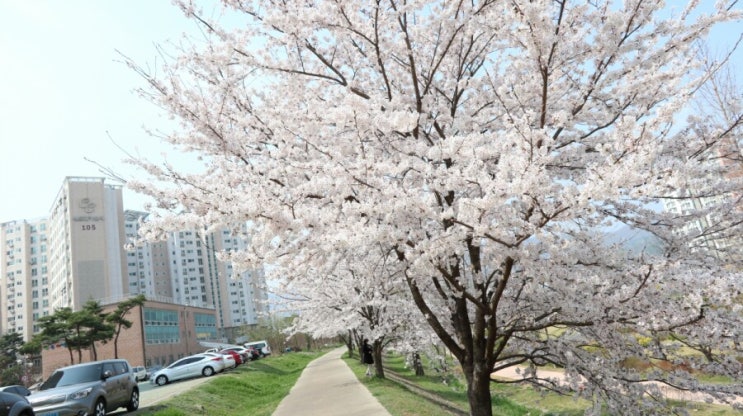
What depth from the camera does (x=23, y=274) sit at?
349ft

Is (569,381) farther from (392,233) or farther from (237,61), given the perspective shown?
(237,61)

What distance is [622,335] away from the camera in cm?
577

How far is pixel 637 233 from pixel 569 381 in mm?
1950

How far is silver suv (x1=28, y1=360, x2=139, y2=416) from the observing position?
412 inches

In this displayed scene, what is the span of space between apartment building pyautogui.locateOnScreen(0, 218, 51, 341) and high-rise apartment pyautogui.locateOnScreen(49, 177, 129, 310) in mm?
18314

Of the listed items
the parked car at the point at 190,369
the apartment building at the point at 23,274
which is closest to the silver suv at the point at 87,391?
the parked car at the point at 190,369

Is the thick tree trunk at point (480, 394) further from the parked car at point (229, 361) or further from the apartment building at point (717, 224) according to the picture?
the parked car at point (229, 361)

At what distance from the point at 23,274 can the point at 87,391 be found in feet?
384

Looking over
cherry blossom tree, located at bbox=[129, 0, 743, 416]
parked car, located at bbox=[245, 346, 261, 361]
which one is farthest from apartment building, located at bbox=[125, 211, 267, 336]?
cherry blossom tree, located at bbox=[129, 0, 743, 416]

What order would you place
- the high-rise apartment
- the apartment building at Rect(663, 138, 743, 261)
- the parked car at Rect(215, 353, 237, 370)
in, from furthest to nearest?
1. the high-rise apartment
2. the parked car at Rect(215, 353, 237, 370)
3. the apartment building at Rect(663, 138, 743, 261)

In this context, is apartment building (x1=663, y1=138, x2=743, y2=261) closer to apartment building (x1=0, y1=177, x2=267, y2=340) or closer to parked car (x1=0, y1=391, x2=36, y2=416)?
parked car (x1=0, y1=391, x2=36, y2=416)

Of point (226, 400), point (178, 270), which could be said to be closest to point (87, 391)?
point (226, 400)

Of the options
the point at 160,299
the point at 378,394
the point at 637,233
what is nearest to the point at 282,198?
the point at 637,233

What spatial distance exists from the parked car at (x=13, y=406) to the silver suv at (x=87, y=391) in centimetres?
133
